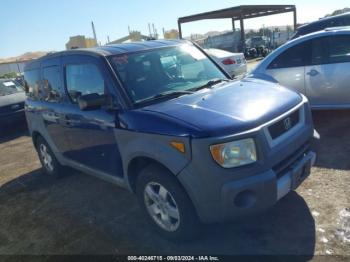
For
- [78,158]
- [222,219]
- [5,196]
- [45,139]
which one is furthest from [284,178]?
[5,196]

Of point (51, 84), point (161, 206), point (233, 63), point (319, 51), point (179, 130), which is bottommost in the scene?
point (161, 206)

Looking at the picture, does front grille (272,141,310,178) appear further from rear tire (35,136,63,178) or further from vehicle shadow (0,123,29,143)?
vehicle shadow (0,123,29,143)

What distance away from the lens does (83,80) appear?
4.22 meters

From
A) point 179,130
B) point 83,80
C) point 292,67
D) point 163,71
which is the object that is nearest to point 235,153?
point 179,130

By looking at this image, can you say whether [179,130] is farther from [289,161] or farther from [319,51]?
[319,51]

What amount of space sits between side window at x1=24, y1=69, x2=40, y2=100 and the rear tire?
712 mm

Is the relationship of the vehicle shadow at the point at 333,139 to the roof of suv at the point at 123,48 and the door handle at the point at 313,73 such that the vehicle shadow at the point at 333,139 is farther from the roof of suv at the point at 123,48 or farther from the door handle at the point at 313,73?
the roof of suv at the point at 123,48

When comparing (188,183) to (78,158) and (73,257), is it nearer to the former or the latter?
(73,257)

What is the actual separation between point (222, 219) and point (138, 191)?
0.96 m

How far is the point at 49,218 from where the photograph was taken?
454cm

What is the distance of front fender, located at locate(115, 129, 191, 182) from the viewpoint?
295 centimetres

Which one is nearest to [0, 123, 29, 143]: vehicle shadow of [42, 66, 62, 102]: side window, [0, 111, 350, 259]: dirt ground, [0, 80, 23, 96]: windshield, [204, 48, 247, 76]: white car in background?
[0, 80, 23, 96]: windshield

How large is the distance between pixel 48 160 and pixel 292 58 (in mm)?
4474

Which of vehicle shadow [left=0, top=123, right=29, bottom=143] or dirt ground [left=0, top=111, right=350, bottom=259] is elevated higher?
dirt ground [left=0, top=111, right=350, bottom=259]
